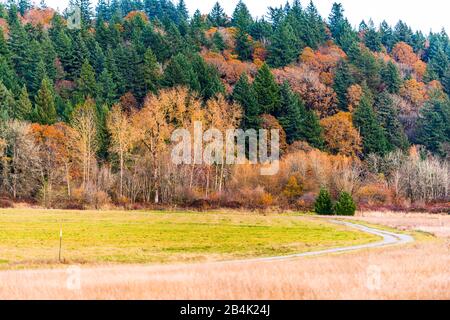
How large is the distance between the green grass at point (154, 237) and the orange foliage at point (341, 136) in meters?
50.3

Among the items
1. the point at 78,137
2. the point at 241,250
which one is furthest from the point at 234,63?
the point at 241,250

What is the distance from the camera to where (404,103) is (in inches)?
5468

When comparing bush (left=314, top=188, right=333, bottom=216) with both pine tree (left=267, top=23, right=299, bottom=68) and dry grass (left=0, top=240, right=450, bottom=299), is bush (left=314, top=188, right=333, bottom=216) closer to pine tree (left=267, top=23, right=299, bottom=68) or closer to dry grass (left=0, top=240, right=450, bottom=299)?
dry grass (left=0, top=240, right=450, bottom=299)

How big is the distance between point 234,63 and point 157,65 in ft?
69.5

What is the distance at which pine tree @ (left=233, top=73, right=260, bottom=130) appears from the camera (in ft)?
358

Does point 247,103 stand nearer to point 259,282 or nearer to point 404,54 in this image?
point 404,54

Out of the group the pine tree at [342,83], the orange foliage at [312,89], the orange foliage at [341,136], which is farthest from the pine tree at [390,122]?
the orange foliage at [312,89]

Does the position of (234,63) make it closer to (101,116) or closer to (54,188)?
(101,116)

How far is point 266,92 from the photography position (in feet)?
382

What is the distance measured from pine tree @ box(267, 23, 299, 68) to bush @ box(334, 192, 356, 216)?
253 ft

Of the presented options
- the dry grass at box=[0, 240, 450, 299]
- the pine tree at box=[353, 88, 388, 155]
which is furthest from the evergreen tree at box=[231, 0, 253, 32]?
the dry grass at box=[0, 240, 450, 299]

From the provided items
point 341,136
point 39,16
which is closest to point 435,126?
point 341,136

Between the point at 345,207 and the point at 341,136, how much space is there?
41917mm

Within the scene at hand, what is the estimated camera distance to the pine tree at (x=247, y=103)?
109m
